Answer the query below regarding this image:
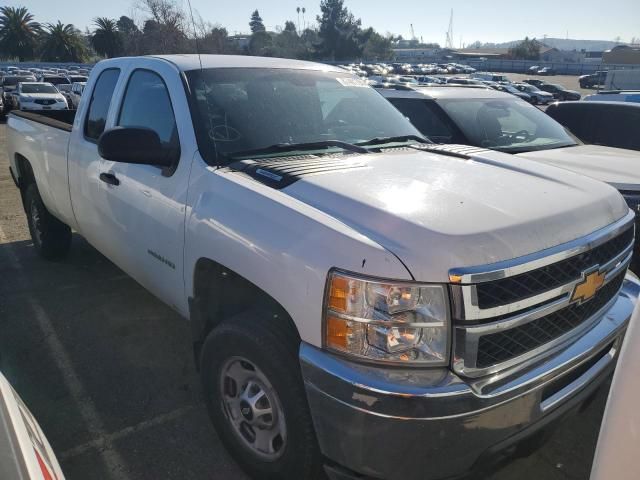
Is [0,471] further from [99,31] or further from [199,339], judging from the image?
[99,31]

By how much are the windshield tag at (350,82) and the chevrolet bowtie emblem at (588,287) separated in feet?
7.07

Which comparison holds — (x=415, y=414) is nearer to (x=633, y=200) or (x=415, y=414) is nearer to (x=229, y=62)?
(x=229, y=62)

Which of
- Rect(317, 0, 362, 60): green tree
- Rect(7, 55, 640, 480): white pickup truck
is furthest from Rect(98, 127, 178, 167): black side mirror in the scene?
Rect(317, 0, 362, 60): green tree

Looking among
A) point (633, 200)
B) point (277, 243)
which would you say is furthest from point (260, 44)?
point (277, 243)

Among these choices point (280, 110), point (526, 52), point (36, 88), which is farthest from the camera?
point (526, 52)

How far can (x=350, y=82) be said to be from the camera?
3.74 m

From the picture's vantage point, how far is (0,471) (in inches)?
47.1

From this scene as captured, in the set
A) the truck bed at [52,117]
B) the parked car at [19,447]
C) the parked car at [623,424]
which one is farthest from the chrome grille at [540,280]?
the truck bed at [52,117]

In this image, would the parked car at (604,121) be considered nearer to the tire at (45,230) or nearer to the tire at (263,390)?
the tire at (263,390)

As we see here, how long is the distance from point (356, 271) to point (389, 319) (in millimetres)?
206

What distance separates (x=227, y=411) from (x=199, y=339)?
45 centimetres

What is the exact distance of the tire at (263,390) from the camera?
2.10m

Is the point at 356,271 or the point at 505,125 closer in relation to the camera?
the point at 356,271

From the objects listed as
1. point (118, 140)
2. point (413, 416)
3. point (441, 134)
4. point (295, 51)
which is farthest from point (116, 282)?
point (295, 51)
